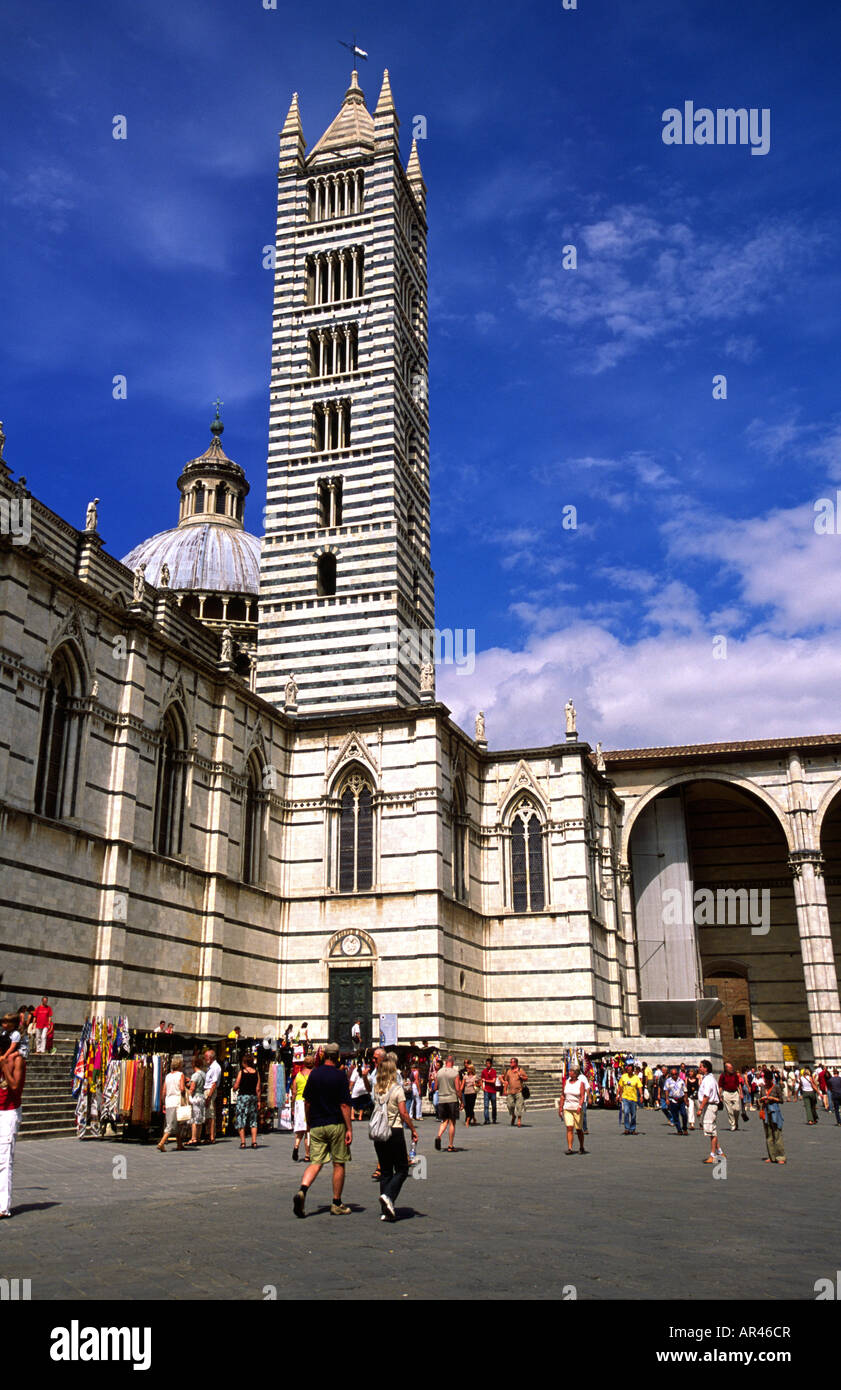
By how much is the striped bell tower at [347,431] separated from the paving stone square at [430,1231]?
23.4 m

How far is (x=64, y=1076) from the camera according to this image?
2130 centimetres

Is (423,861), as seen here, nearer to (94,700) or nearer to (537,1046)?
(537,1046)

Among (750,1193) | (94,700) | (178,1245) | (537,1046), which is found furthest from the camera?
(537,1046)

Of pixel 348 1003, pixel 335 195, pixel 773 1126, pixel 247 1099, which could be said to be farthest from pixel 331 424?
pixel 773 1126

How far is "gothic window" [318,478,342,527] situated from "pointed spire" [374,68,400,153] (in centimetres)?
1466

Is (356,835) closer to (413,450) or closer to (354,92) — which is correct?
(413,450)

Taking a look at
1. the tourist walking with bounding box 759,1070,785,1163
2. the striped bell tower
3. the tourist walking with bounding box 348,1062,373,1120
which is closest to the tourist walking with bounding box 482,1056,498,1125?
the tourist walking with bounding box 348,1062,373,1120

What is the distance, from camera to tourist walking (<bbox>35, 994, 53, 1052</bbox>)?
2142cm

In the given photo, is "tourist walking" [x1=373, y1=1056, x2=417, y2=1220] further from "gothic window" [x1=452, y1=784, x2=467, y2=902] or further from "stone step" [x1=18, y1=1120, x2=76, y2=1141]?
"gothic window" [x1=452, y1=784, x2=467, y2=902]

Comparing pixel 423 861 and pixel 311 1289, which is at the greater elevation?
pixel 423 861

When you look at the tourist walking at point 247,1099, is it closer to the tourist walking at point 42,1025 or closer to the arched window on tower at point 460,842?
the tourist walking at point 42,1025

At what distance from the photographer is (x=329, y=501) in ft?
136
